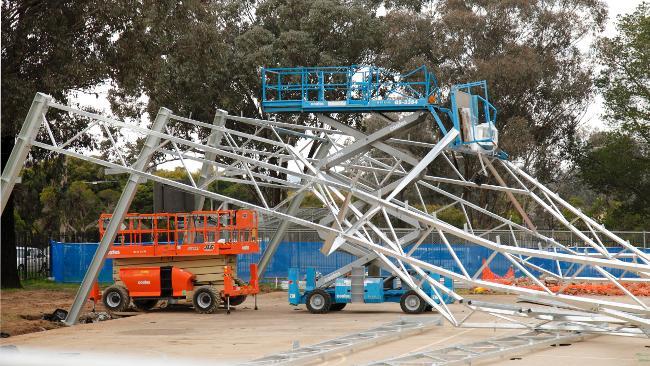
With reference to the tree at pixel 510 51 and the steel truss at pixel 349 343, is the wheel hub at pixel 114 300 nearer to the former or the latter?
the steel truss at pixel 349 343

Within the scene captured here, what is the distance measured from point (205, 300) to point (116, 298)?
8.70 ft

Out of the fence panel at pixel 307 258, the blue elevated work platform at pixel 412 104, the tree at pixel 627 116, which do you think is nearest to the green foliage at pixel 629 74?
the tree at pixel 627 116

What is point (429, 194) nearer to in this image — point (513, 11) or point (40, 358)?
point (513, 11)

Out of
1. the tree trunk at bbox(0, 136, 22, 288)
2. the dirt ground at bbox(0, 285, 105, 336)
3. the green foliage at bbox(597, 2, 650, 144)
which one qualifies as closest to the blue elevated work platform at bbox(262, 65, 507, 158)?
the dirt ground at bbox(0, 285, 105, 336)

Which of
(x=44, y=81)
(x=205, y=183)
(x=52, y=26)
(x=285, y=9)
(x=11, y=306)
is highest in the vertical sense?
(x=285, y=9)

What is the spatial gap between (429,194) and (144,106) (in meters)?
20.9

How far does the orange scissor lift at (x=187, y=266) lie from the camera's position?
85.7ft

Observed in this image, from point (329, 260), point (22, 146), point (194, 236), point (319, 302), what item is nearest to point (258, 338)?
point (319, 302)

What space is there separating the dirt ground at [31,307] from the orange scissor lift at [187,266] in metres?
1.50

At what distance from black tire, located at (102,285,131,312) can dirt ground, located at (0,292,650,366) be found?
2.47 ft

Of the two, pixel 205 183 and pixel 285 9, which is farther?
pixel 285 9

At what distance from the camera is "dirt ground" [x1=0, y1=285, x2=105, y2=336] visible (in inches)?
867

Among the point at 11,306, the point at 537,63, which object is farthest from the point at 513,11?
the point at 11,306

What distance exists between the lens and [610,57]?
5103 cm
